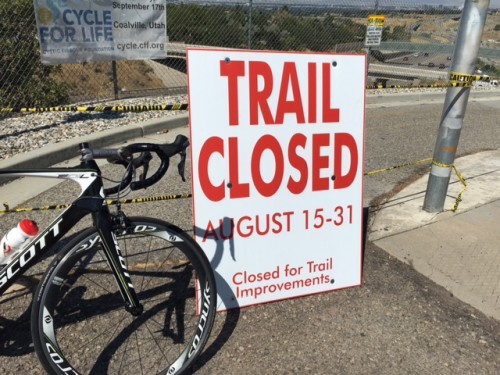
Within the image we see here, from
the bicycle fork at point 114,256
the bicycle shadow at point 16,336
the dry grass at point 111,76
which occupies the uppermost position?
the bicycle fork at point 114,256

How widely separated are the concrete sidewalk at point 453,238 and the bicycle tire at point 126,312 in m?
1.82

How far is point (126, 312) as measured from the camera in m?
2.91

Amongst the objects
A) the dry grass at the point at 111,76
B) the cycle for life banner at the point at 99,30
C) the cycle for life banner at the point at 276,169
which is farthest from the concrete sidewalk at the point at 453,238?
the dry grass at the point at 111,76

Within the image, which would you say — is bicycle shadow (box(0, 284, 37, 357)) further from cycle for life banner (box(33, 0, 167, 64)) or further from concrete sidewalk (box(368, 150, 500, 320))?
cycle for life banner (box(33, 0, 167, 64))

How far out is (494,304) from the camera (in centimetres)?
313

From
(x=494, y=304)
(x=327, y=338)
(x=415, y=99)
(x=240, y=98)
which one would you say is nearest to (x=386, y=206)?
(x=494, y=304)

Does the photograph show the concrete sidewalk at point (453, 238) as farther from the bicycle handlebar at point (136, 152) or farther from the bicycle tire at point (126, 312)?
the bicycle handlebar at point (136, 152)

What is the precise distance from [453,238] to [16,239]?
339 cm

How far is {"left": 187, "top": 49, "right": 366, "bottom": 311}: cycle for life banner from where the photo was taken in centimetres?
271

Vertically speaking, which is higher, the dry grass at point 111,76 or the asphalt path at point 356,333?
the asphalt path at point 356,333

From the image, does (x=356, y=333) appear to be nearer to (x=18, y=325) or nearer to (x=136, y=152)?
(x=136, y=152)

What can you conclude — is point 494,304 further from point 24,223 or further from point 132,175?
point 24,223

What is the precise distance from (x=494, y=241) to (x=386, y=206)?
106 centimetres

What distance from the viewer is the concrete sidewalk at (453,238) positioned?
333 centimetres
